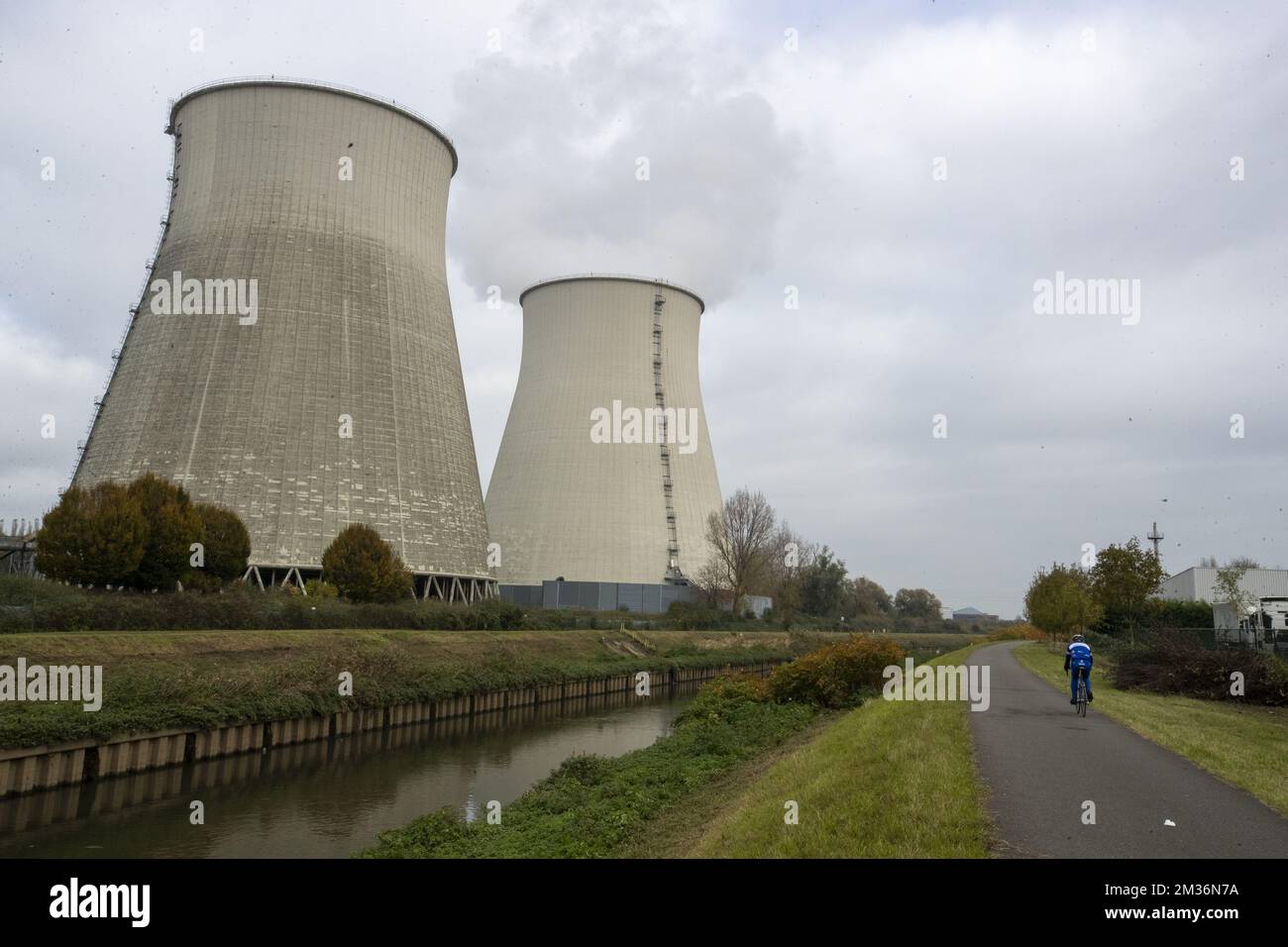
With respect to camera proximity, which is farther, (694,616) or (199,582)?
(694,616)

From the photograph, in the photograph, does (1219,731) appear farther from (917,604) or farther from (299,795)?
Result: (917,604)

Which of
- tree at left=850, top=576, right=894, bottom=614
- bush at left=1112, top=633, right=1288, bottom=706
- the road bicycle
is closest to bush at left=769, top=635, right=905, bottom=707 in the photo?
bush at left=1112, top=633, right=1288, bottom=706

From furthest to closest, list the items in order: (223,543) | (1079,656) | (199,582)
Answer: (223,543)
(199,582)
(1079,656)

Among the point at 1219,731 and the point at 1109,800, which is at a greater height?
the point at 1109,800

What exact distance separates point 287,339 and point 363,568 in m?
7.60

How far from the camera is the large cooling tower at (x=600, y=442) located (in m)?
36.4

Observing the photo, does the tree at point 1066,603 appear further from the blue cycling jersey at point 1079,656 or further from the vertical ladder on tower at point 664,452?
the blue cycling jersey at point 1079,656

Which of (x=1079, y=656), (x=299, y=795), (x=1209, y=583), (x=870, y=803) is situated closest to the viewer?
(x=870, y=803)

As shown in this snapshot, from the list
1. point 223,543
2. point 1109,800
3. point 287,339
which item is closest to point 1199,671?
point 1109,800

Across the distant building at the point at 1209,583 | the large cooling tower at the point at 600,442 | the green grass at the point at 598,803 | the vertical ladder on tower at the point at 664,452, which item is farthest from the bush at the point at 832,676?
the distant building at the point at 1209,583

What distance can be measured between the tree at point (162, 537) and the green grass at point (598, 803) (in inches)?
503

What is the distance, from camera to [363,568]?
81.6ft

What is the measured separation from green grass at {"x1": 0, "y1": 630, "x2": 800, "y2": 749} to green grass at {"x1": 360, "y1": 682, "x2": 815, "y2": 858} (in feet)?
17.3
